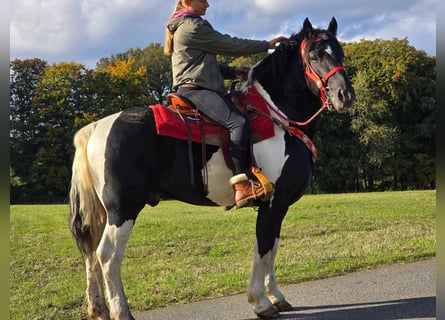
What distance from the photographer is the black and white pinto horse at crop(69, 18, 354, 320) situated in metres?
4.49

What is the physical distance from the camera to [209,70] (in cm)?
486

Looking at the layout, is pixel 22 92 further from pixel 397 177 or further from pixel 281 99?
pixel 281 99

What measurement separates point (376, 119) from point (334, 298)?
35.9 meters

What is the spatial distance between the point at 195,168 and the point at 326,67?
5.65 ft

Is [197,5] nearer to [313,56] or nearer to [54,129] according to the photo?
[313,56]

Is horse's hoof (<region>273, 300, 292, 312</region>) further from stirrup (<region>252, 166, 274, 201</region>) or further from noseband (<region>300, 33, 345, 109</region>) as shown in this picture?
noseband (<region>300, 33, 345, 109</region>)

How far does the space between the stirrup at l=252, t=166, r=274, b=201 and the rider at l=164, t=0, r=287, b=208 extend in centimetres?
4

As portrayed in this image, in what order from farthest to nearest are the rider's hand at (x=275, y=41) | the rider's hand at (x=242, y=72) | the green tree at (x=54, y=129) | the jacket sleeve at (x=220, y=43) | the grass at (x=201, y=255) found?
1. the green tree at (x=54, y=129)
2. the grass at (x=201, y=255)
3. the rider's hand at (x=242, y=72)
4. the rider's hand at (x=275, y=41)
5. the jacket sleeve at (x=220, y=43)

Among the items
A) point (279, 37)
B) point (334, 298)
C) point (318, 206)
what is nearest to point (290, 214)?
point (318, 206)

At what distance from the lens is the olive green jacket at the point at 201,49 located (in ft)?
15.4

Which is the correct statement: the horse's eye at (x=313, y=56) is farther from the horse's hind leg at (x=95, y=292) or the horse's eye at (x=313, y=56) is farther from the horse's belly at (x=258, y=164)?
the horse's hind leg at (x=95, y=292)

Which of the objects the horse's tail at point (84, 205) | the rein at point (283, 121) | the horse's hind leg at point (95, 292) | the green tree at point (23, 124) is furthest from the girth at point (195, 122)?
the green tree at point (23, 124)

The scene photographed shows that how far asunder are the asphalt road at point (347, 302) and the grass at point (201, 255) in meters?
0.29

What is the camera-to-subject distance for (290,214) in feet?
43.6
